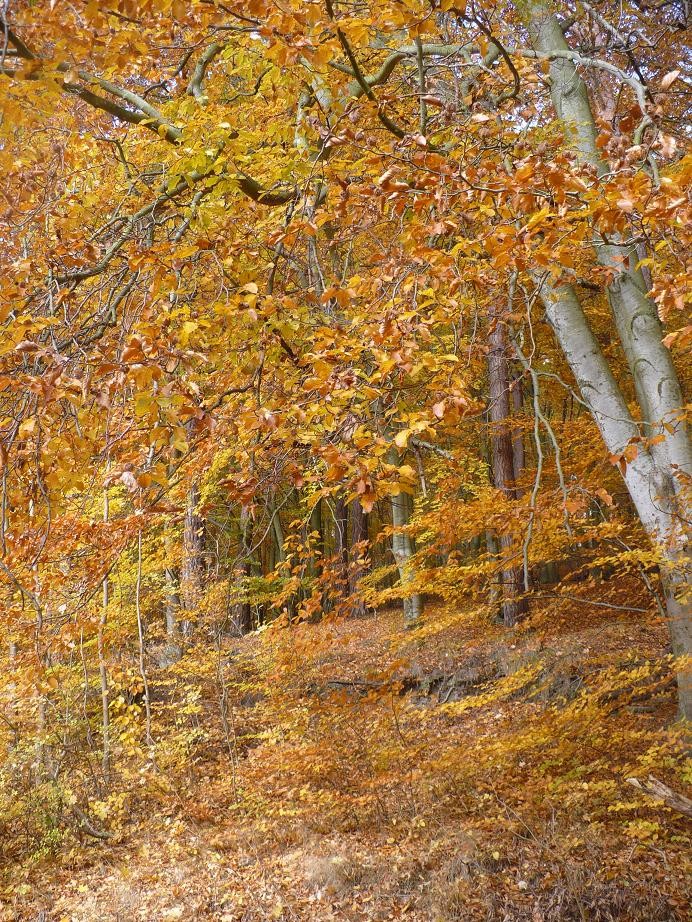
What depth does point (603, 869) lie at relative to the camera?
190 inches

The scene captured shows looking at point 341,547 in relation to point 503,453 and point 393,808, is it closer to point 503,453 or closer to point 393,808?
point 393,808

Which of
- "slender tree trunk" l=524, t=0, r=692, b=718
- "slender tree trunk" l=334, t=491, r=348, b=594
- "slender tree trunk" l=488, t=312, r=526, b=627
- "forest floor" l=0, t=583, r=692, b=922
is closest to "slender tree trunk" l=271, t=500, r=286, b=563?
"slender tree trunk" l=334, t=491, r=348, b=594

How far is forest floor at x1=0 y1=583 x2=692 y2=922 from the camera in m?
5.02

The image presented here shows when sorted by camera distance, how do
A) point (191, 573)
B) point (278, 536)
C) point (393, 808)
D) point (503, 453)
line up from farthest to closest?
point (278, 536)
point (191, 573)
point (503, 453)
point (393, 808)

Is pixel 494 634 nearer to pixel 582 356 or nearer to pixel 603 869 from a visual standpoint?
pixel 603 869

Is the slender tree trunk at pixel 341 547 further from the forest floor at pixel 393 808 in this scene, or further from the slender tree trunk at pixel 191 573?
the slender tree trunk at pixel 191 573

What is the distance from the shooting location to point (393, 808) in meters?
6.57

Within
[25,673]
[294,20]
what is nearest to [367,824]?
[25,673]

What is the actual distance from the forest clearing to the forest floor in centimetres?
4

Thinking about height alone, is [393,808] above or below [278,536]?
below

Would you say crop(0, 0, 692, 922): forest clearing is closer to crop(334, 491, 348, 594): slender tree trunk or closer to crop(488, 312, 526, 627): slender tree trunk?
crop(488, 312, 526, 627): slender tree trunk

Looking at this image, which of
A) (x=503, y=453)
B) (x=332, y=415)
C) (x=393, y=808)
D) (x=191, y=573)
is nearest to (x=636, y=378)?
(x=332, y=415)

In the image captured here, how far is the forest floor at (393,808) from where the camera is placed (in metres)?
5.02

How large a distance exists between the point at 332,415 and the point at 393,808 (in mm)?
5172
